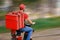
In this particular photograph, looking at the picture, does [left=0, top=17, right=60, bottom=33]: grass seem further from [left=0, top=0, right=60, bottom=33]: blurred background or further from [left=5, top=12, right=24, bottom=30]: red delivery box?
[left=5, top=12, right=24, bottom=30]: red delivery box

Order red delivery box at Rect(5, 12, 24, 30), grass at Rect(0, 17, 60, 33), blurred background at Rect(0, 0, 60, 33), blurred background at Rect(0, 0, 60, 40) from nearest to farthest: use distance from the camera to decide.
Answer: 1. red delivery box at Rect(5, 12, 24, 30)
2. grass at Rect(0, 17, 60, 33)
3. blurred background at Rect(0, 0, 60, 40)
4. blurred background at Rect(0, 0, 60, 33)

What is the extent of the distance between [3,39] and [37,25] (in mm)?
2801

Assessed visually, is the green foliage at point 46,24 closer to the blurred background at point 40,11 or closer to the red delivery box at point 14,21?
the blurred background at point 40,11

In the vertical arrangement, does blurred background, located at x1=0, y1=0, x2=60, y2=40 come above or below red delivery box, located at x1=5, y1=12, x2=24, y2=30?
below

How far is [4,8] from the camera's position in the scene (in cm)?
1639

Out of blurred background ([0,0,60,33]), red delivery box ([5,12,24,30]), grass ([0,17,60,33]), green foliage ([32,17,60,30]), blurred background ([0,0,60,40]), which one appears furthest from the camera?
blurred background ([0,0,60,33])

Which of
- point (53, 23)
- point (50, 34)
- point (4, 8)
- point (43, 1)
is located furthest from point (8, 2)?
point (50, 34)

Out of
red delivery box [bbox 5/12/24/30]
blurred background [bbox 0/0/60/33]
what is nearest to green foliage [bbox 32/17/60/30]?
blurred background [bbox 0/0/60/33]

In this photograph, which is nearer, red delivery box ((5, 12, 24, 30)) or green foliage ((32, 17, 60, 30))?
red delivery box ((5, 12, 24, 30))

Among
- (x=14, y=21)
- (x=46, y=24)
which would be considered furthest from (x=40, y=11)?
(x=14, y=21)

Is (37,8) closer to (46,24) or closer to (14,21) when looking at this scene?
(46,24)

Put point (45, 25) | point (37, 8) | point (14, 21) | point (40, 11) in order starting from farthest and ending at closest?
point (37, 8)
point (40, 11)
point (45, 25)
point (14, 21)

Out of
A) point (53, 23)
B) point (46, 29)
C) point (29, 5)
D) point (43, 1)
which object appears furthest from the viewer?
point (43, 1)

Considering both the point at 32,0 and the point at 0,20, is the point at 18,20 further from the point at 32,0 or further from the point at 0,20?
the point at 32,0
